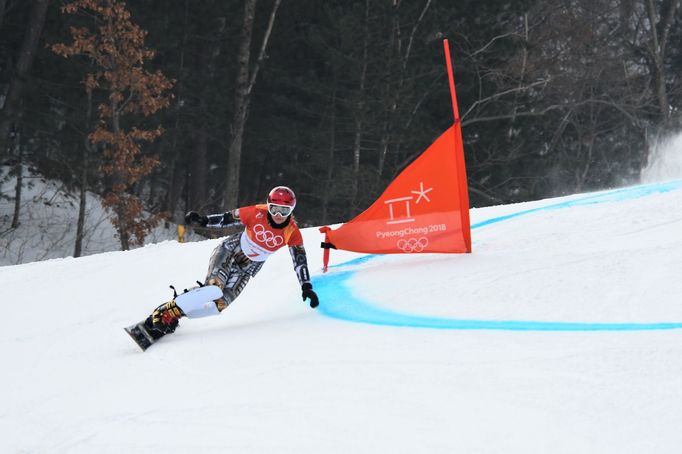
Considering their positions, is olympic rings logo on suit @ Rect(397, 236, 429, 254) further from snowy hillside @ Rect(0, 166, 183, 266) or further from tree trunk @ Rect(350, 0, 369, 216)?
tree trunk @ Rect(350, 0, 369, 216)

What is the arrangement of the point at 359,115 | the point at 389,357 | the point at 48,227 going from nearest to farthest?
the point at 389,357, the point at 48,227, the point at 359,115

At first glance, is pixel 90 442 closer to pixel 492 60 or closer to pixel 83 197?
pixel 83 197

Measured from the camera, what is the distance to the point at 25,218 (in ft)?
67.8

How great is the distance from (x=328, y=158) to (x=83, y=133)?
653cm

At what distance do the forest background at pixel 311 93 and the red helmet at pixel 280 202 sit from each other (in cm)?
1086

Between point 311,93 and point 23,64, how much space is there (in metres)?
7.37

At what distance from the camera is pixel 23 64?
1853 centimetres

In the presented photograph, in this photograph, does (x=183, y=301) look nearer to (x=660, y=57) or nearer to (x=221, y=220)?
(x=221, y=220)

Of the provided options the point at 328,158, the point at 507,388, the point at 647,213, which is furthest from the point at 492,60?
the point at 507,388

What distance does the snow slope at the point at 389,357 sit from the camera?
4.19m

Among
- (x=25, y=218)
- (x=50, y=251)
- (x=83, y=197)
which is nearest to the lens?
(x=83, y=197)

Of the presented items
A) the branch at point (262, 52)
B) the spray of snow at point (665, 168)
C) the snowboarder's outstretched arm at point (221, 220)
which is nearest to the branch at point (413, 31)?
the branch at point (262, 52)

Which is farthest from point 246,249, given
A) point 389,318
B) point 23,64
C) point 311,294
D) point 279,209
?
point 23,64

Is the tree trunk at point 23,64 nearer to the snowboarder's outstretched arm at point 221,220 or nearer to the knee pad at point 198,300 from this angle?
the snowboarder's outstretched arm at point 221,220
